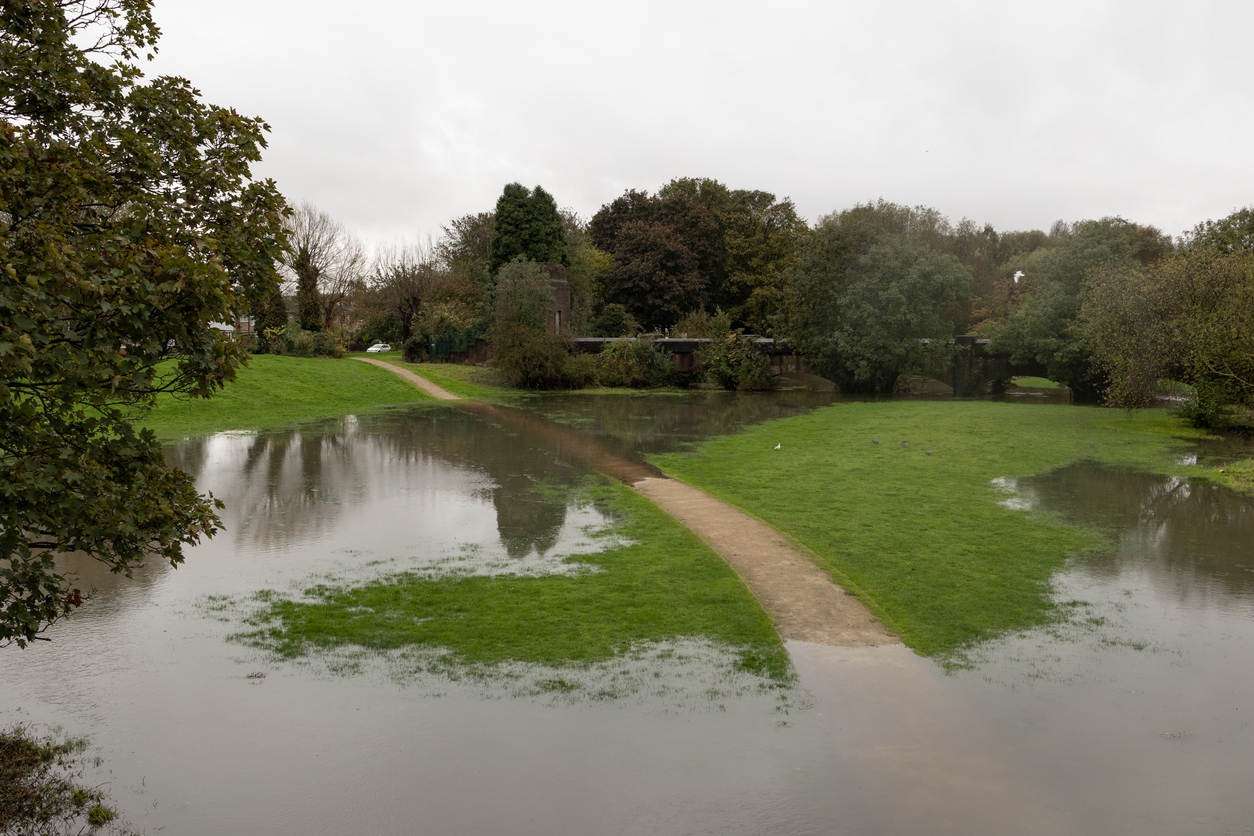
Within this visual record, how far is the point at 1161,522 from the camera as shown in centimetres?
1270

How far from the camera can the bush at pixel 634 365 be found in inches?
1486

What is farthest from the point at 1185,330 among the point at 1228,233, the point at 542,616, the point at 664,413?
the point at 542,616

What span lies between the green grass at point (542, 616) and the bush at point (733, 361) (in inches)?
1112

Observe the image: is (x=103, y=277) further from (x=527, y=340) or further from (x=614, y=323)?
(x=614, y=323)

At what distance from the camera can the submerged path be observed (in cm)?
809

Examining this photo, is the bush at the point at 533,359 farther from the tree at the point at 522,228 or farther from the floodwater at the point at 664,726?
the floodwater at the point at 664,726

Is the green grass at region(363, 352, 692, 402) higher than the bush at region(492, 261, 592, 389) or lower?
lower

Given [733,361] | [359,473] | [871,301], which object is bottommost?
[359,473]

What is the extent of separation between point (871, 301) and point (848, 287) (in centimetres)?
112

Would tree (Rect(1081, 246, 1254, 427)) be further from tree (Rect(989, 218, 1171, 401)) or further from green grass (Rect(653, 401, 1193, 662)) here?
tree (Rect(989, 218, 1171, 401))

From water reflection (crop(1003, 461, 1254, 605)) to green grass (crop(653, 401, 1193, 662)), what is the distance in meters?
0.60

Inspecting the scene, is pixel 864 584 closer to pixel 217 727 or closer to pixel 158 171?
pixel 217 727

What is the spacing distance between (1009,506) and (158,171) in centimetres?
1243

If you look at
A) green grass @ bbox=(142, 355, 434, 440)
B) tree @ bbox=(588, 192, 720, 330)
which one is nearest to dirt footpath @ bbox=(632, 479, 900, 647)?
green grass @ bbox=(142, 355, 434, 440)
